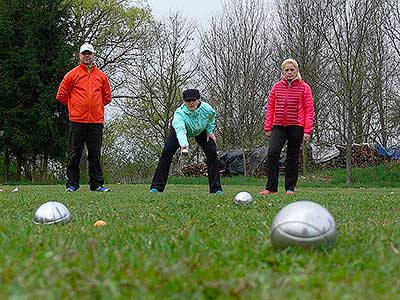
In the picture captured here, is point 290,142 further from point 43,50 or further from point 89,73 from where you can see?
point 43,50

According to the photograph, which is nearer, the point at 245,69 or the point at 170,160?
the point at 170,160

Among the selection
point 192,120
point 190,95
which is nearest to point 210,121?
point 192,120

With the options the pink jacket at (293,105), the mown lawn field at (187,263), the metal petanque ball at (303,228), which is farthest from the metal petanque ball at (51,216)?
the pink jacket at (293,105)

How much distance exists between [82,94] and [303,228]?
662 cm

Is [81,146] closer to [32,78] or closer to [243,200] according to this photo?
[243,200]

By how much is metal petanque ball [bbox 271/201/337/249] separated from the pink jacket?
18.2 feet

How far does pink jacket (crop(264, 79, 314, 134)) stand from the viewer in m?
7.77

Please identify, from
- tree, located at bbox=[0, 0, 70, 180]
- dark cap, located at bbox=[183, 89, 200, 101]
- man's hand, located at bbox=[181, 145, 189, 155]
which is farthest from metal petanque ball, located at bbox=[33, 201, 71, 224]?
tree, located at bbox=[0, 0, 70, 180]

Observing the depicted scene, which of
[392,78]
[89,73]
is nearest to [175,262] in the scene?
[89,73]

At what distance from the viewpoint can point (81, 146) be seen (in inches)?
336

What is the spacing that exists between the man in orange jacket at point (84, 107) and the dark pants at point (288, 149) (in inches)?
108

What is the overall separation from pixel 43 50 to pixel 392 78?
15.1 m

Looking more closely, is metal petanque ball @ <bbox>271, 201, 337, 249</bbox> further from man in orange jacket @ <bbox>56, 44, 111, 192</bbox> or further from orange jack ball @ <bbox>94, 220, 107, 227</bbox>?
man in orange jacket @ <bbox>56, 44, 111, 192</bbox>

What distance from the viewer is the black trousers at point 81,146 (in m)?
8.45
